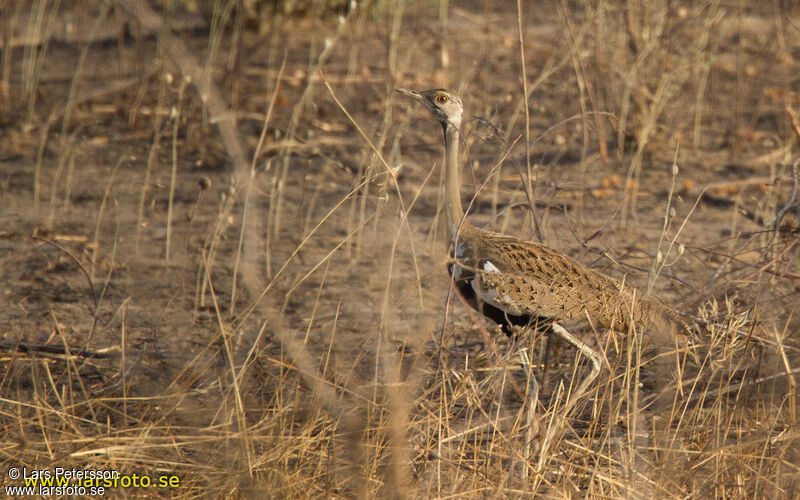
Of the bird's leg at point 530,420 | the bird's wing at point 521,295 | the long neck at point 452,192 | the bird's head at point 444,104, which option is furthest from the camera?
the bird's head at point 444,104

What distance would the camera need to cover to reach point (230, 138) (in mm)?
1242

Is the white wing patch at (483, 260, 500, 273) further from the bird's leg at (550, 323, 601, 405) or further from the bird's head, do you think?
the bird's head

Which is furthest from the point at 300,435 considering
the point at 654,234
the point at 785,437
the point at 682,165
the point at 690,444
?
the point at 682,165

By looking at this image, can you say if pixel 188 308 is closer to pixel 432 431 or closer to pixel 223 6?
pixel 432 431

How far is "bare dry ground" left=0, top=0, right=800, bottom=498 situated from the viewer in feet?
9.21

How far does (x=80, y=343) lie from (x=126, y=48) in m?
3.95

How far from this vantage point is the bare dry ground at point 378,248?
2.81 m

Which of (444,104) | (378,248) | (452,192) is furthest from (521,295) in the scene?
(378,248)

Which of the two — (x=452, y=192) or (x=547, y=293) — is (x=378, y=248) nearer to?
(x=452, y=192)

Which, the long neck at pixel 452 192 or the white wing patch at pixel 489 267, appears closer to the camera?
Result: the white wing patch at pixel 489 267

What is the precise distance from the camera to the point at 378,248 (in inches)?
189

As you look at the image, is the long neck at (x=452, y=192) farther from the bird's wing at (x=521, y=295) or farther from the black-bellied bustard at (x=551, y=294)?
the bird's wing at (x=521, y=295)

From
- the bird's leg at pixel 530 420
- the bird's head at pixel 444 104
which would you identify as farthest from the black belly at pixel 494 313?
the bird's head at pixel 444 104

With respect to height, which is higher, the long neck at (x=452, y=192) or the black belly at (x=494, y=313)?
the long neck at (x=452, y=192)
